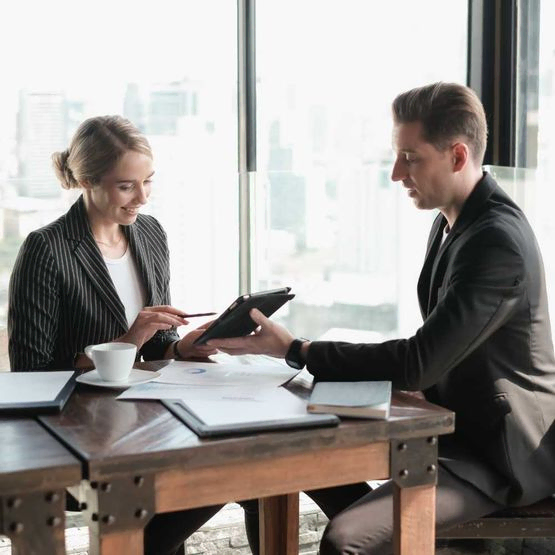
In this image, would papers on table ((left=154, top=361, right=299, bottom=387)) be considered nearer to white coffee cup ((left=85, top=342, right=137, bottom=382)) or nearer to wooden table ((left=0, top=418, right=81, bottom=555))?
white coffee cup ((left=85, top=342, right=137, bottom=382))

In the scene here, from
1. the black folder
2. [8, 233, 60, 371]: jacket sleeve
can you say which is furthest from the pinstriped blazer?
the black folder

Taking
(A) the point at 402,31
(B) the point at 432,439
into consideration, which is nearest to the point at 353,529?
(B) the point at 432,439

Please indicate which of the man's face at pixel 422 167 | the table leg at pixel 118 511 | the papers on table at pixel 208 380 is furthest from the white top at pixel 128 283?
the table leg at pixel 118 511

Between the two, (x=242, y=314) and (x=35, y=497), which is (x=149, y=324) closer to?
(x=242, y=314)

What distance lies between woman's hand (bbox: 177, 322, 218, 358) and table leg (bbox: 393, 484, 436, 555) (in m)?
0.59

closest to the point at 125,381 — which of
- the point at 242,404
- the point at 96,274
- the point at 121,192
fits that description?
the point at 242,404

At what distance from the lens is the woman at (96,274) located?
2.21 m

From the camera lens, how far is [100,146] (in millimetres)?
2371

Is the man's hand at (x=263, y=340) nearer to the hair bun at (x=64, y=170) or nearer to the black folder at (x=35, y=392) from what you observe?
the black folder at (x=35, y=392)

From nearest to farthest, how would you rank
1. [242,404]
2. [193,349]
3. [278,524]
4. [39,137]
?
[242,404], [193,349], [278,524], [39,137]

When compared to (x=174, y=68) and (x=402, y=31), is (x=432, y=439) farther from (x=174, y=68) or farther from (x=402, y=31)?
(x=174, y=68)

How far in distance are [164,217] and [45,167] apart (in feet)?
1.60

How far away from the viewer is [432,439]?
1634 mm

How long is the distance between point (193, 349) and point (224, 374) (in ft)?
0.81
